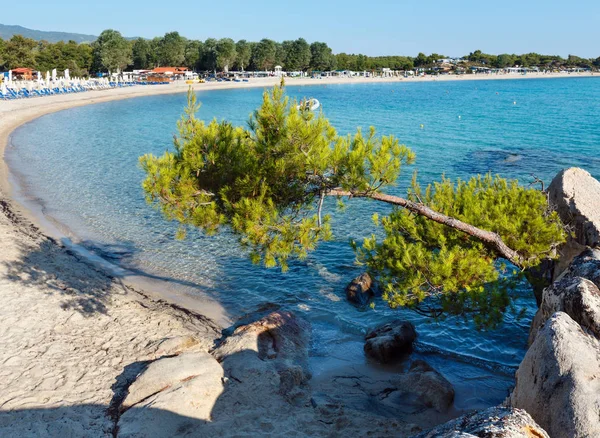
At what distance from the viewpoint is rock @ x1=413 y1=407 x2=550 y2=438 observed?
12.2 feet

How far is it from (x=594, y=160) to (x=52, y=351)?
35.9 m

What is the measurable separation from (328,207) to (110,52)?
111269 mm

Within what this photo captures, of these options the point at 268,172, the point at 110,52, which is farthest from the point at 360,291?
the point at 110,52

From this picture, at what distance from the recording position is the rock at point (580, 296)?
6699 mm

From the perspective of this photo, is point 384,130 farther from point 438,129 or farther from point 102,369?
point 102,369

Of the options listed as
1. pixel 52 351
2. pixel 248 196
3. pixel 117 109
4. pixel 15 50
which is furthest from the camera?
pixel 15 50

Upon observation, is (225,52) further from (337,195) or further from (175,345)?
(337,195)

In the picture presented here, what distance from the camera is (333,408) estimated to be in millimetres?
9422

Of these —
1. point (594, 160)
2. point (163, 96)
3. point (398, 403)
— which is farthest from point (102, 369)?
point (163, 96)

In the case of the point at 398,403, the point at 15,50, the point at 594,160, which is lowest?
the point at 398,403

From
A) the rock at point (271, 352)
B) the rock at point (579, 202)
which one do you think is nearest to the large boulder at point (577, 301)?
the rock at point (579, 202)

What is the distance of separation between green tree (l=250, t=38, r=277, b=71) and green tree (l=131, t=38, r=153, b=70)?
32.0 metres

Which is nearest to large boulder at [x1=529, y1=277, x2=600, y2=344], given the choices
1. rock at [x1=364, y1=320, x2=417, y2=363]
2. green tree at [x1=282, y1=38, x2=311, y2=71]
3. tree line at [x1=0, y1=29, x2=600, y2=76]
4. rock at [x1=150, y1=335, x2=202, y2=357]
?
rock at [x1=364, y1=320, x2=417, y2=363]

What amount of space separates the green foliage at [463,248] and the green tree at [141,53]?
137m
